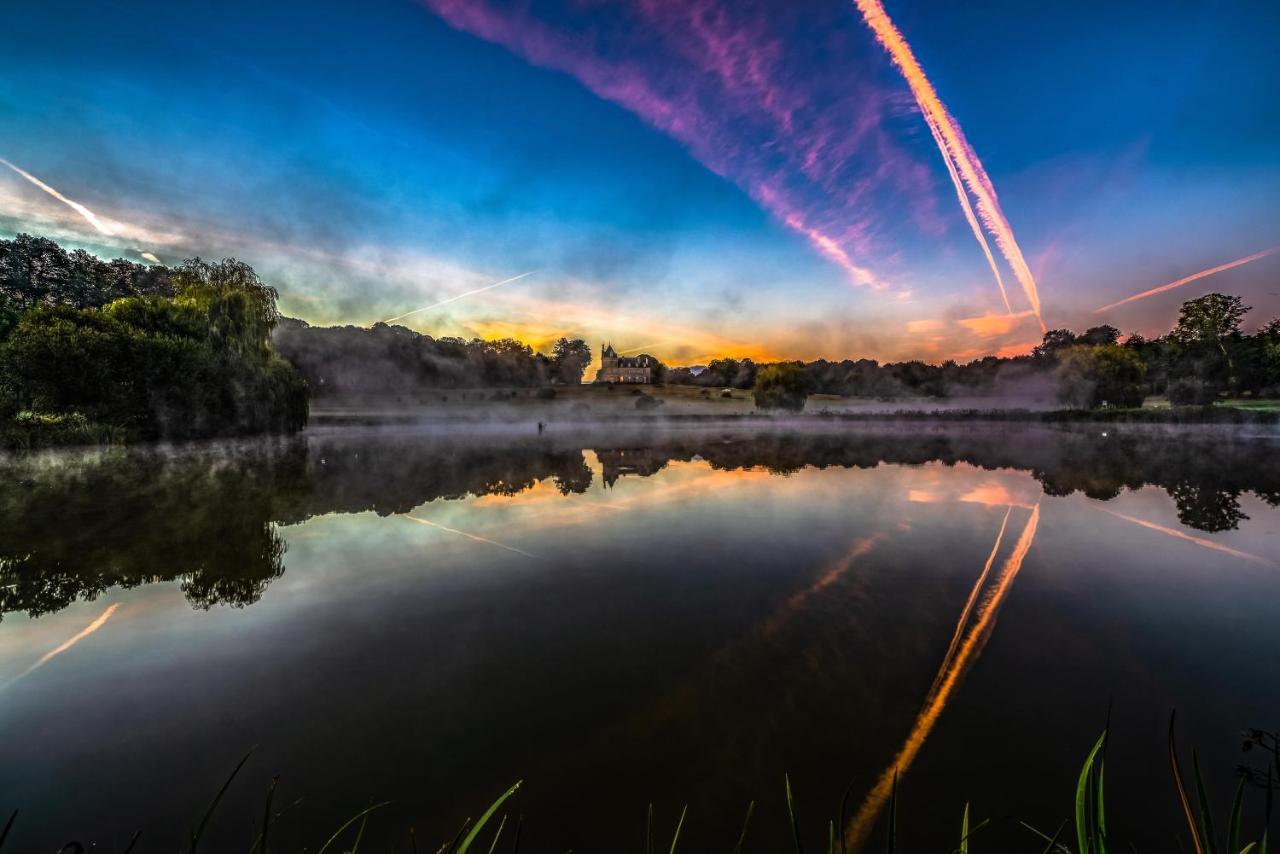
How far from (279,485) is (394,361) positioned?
292 ft

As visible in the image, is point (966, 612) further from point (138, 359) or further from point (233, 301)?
point (233, 301)

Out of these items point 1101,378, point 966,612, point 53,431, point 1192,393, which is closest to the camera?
point 966,612

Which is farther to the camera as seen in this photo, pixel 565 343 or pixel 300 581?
pixel 565 343

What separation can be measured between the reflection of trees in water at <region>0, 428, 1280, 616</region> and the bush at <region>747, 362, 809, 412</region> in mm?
55967

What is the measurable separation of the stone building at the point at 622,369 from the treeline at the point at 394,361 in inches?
1457

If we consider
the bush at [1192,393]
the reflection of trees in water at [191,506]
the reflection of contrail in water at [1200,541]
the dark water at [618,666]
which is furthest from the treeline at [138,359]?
the bush at [1192,393]

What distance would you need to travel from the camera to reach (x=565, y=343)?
15325 centimetres

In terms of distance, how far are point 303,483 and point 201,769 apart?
18650 millimetres

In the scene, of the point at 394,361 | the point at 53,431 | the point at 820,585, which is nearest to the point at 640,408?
the point at 394,361

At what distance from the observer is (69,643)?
24.1 ft

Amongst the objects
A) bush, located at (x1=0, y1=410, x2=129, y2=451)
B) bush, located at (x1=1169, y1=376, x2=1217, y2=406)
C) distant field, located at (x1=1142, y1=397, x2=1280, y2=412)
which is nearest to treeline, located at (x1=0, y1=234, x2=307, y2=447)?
bush, located at (x1=0, y1=410, x2=129, y2=451)

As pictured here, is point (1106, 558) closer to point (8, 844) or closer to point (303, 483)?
point (8, 844)

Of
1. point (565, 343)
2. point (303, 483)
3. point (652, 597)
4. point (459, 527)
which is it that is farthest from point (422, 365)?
point (652, 597)

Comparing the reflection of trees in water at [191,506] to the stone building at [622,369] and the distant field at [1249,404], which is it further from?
the stone building at [622,369]
